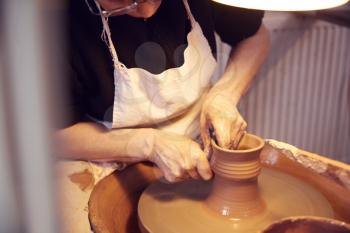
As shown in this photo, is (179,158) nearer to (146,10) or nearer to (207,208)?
(207,208)

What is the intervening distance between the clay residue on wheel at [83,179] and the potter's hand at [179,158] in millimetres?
199

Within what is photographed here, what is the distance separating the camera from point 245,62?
1571 mm

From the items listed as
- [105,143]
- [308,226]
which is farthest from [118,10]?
[308,226]

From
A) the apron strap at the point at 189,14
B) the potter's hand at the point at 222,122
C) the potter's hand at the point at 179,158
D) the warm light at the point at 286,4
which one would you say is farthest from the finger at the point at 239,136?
the warm light at the point at 286,4

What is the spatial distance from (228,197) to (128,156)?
0.34 m

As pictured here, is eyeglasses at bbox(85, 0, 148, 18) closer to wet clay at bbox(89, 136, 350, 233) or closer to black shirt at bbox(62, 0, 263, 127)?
black shirt at bbox(62, 0, 263, 127)

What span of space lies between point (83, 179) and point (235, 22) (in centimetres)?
75

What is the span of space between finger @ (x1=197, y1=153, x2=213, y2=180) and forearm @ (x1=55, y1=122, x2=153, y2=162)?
0.19 metres

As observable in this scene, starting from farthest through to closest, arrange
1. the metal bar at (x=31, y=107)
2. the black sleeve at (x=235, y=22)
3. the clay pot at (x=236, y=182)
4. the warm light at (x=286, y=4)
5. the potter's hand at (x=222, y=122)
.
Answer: the black sleeve at (x=235, y=22), the potter's hand at (x=222, y=122), the clay pot at (x=236, y=182), the warm light at (x=286, y=4), the metal bar at (x=31, y=107)

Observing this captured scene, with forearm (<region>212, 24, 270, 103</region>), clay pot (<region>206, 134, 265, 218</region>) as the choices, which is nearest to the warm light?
clay pot (<region>206, 134, 265, 218</region>)

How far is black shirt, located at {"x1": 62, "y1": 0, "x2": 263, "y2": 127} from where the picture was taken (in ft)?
4.07

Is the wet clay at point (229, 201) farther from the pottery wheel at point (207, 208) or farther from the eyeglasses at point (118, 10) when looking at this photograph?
the eyeglasses at point (118, 10)

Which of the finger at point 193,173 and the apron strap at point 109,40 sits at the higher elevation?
the apron strap at point 109,40

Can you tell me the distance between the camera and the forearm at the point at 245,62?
1.51 meters
